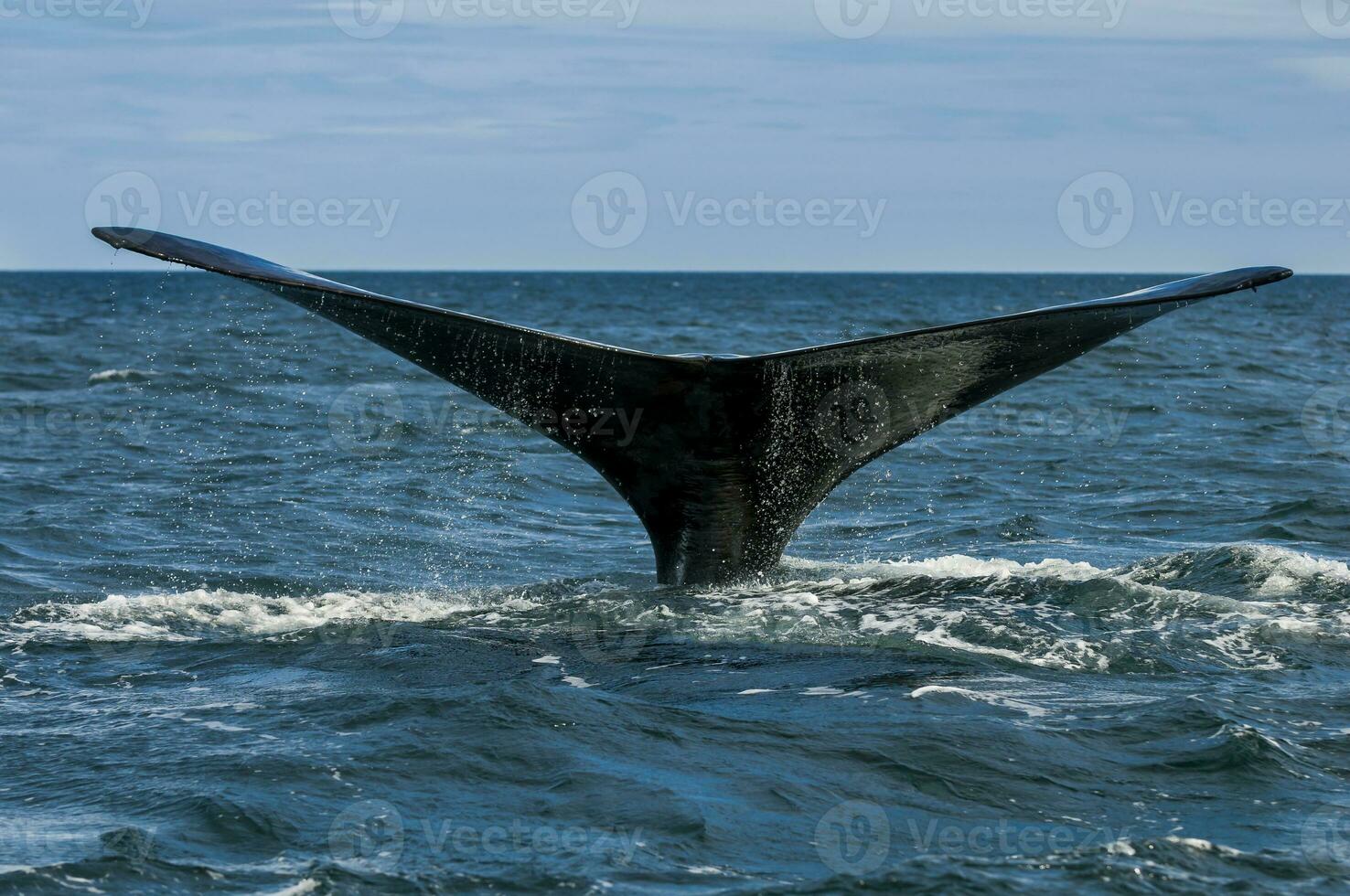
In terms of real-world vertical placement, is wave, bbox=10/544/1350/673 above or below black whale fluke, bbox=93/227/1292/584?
below

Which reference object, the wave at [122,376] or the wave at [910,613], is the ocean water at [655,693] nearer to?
the wave at [910,613]

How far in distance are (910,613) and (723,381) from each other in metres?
1.84

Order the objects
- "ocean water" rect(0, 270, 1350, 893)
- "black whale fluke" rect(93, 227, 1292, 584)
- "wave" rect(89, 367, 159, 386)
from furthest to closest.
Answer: "wave" rect(89, 367, 159, 386) < "black whale fluke" rect(93, 227, 1292, 584) < "ocean water" rect(0, 270, 1350, 893)

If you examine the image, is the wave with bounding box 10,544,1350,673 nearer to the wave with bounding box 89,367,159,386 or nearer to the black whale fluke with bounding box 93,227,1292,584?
the black whale fluke with bounding box 93,227,1292,584

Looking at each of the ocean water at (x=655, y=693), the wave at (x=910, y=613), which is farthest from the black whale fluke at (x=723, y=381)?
the ocean water at (x=655, y=693)

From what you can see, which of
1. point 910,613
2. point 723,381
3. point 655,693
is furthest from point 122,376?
point 655,693

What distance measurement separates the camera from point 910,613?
7672 millimetres

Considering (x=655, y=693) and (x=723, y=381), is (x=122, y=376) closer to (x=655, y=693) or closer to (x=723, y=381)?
(x=723, y=381)

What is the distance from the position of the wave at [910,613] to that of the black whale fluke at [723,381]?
2.01 feet

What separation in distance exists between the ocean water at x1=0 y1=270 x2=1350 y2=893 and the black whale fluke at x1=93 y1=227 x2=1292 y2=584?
78 centimetres

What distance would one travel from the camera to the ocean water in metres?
4.74

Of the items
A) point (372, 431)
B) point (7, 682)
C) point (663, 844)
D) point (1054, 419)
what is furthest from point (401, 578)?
point (1054, 419)

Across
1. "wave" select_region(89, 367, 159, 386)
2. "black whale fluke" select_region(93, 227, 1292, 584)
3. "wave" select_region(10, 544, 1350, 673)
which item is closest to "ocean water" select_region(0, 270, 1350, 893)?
"wave" select_region(10, 544, 1350, 673)

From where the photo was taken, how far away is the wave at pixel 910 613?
23.3 feet
